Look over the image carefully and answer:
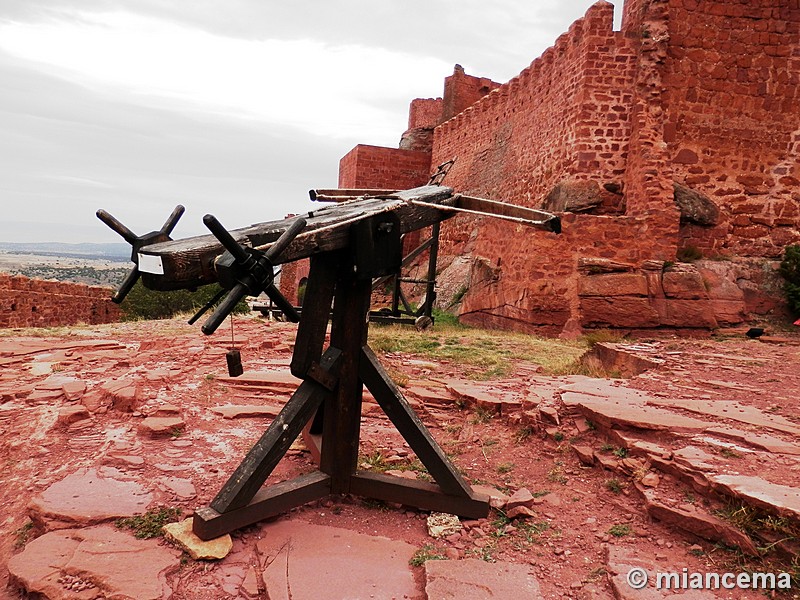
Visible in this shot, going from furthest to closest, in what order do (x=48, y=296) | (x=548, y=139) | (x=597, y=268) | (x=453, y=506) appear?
(x=48, y=296), (x=548, y=139), (x=597, y=268), (x=453, y=506)

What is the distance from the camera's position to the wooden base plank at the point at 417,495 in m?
3.22

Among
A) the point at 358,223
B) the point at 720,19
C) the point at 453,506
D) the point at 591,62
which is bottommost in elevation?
the point at 453,506

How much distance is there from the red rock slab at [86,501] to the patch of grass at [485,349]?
149 inches

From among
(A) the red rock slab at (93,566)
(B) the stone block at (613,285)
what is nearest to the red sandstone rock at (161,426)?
(A) the red rock slab at (93,566)

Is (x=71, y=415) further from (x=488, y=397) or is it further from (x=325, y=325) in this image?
(x=488, y=397)

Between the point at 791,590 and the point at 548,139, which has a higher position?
the point at 548,139

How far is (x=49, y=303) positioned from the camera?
53.8ft

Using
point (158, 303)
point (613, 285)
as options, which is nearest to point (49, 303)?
point (158, 303)

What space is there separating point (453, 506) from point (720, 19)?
1133 cm

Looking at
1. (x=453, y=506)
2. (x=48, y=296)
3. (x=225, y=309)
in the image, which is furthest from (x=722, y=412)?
(x=48, y=296)

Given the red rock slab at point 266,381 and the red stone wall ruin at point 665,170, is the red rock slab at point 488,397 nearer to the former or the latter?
the red rock slab at point 266,381

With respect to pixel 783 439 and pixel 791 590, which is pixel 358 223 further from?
pixel 783 439

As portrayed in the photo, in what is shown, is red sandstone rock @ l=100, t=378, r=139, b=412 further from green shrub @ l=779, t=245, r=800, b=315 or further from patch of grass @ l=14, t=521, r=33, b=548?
green shrub @ l=779, t=245, r=800, b=315

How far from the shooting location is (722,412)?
4.22m
